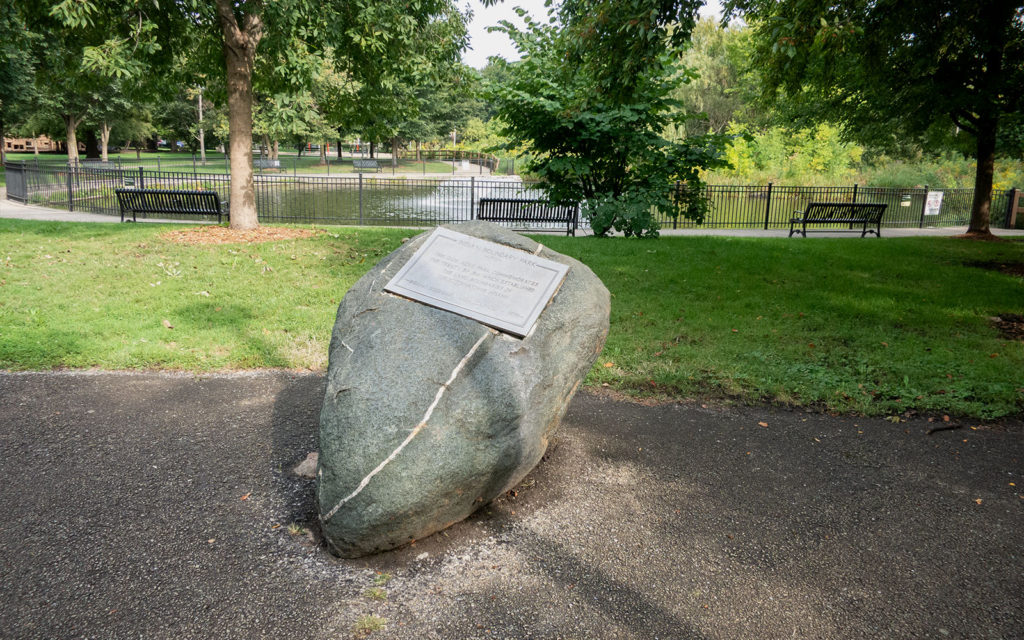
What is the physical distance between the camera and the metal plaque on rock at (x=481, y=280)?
383cm

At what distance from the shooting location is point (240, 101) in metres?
11.9

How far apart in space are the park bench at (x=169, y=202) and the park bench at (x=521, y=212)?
5.92 meters

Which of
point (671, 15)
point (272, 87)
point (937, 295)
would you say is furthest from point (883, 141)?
point (272, 87)

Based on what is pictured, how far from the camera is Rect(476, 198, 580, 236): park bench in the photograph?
49.2 feet

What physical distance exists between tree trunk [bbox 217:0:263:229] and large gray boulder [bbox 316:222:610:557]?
9505 mm

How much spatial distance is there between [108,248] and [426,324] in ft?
29.0

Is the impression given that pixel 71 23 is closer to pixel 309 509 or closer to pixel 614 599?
pixel 309 509

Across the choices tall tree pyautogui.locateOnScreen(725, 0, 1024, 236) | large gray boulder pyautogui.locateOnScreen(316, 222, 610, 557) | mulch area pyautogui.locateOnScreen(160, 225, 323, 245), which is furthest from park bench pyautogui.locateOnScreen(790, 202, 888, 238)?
large gray boulder pyautogui.locateOnScreen(316, 222, 610, 557)

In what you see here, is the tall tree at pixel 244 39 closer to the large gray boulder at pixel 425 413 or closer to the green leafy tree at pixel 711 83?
the large gray boulder at pixel 425 413

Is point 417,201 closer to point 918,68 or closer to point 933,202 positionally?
point 918,68

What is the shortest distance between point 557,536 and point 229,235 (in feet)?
33.0

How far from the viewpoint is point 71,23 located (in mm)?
8938

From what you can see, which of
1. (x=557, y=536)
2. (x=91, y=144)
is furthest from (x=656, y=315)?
(x=91, y=144)

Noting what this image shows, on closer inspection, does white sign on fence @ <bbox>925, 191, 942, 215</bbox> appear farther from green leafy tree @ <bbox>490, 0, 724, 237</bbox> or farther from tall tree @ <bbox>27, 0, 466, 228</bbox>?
tall tree @ <bbox>27, 0, 466, 228</bbox>
